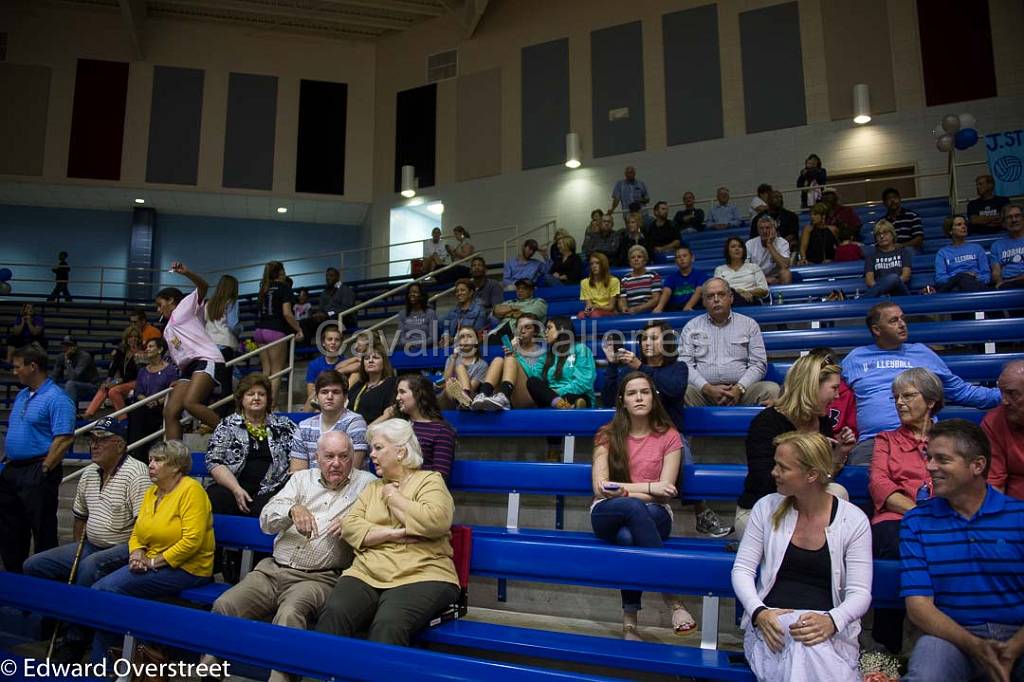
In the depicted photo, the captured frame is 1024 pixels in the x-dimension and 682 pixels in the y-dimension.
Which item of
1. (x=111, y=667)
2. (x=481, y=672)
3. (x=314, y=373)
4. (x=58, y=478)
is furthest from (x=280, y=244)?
(x=481, y=672)

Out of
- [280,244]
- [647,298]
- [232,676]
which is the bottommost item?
[232,676]

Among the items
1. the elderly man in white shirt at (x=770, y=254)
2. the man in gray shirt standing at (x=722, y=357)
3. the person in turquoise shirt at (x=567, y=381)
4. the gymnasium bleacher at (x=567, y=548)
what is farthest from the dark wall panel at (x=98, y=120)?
the man in gray shirt standing at (x=722, y=357)

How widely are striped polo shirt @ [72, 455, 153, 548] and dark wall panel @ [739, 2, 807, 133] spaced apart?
31.9ft

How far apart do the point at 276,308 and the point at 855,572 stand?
5428 millimetres

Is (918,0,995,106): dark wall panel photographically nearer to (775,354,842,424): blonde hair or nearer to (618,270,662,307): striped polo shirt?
(618,270,662,307): striped polo shirt

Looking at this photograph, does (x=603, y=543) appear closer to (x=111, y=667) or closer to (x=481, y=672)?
(x=481, y=672)

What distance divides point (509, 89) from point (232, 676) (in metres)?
11.1

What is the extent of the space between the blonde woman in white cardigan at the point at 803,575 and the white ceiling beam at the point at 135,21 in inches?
522

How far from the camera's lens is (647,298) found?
618 cm

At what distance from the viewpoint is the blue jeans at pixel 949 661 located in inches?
72.7

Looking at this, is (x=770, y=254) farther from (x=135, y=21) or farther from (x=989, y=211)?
(x=135, y=21)

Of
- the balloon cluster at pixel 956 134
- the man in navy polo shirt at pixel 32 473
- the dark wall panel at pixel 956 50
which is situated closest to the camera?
the man in navy polo shirt at pixel 32 473

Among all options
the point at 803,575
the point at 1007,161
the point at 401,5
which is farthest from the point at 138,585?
the point at 401,5

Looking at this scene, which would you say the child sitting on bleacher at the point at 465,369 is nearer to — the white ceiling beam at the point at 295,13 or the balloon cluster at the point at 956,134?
the balloon cluster at the point at 956,134
